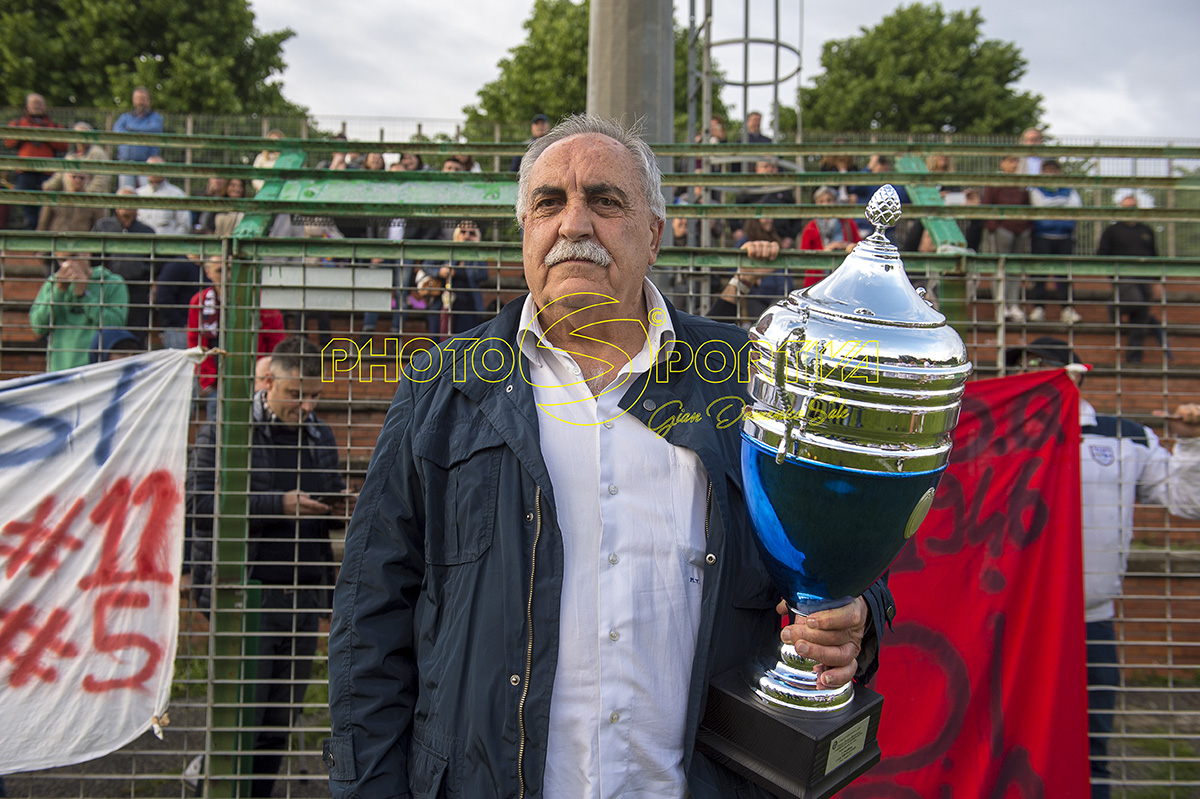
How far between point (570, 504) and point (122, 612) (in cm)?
212

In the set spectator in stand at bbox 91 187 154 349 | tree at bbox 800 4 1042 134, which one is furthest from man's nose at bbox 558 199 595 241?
tree at bbox 800 4 1042 134

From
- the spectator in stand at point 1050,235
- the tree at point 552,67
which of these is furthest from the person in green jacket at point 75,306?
the tree at point 552,67

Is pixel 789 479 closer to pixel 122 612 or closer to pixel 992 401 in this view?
pixel 992 401

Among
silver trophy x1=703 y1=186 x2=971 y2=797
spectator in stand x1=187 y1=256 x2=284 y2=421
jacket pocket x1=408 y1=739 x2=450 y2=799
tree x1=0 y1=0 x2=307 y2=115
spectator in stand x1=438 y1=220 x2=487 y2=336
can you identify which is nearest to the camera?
silver trophy x1=703 y1=186 x2=971 y2=797

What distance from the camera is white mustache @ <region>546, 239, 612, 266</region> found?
6.04 feet

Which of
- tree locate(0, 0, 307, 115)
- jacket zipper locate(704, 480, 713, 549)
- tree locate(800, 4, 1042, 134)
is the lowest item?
jacket zipper locate(704, 480, 713, 549)

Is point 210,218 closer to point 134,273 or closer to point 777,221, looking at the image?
point 134,273

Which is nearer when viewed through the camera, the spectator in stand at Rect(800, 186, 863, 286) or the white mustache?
the white mustache

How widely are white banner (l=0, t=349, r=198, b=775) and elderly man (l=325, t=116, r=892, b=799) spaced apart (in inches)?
62.7

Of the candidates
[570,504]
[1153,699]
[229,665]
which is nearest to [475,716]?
[570,504]

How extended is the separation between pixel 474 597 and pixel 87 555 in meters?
2.01

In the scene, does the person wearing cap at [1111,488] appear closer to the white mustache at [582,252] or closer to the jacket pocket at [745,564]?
the jacket pocket at [745,564]

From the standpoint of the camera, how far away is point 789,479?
1445 mm

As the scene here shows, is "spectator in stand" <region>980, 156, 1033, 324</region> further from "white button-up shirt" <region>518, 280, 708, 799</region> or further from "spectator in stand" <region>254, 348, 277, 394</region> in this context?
"white button-up shirt" <region>518, 280, 708, 799</region>
